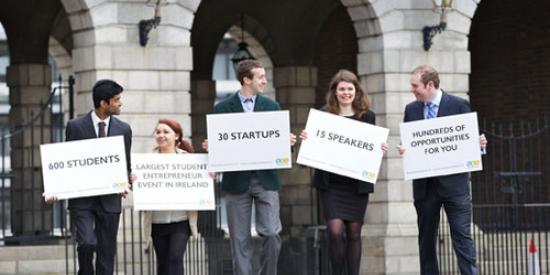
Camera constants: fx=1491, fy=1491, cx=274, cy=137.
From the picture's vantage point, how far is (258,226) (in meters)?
12.8

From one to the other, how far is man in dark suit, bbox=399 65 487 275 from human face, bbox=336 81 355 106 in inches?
21.8

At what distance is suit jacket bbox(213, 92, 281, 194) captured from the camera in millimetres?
12836

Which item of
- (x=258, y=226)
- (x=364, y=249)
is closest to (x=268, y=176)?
(x=258, y=226)

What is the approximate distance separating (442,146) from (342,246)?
1.24 m

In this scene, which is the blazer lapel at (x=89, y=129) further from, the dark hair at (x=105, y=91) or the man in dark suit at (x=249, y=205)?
the man in dark suit at (x=249, y=205)

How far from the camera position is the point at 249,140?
12.9 m

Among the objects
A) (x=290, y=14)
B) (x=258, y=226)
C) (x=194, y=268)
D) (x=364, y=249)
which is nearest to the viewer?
(x=258, y=226)

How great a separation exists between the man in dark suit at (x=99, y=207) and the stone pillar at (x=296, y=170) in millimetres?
13266

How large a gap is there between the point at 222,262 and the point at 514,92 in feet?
29.0

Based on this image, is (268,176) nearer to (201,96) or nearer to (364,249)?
(364,249)

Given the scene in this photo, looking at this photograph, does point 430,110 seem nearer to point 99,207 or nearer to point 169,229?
point 169,229

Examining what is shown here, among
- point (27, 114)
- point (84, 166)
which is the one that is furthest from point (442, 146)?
point (27, 114)

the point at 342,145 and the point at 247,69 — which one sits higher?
the point at 247,69

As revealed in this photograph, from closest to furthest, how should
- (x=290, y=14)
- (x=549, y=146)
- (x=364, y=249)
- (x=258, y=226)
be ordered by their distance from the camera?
(x=258, y=226), (x=364, y=249), (x=549, y=146), (x=290, y=14)
